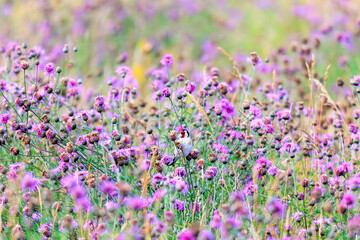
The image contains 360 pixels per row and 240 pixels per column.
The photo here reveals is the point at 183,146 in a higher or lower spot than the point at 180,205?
higher

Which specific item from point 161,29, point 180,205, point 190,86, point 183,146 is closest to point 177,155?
point 183,146

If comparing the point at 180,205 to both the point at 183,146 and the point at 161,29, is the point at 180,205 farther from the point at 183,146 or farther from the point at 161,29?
the point at 161,29

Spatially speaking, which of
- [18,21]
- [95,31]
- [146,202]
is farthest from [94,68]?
[146,202]

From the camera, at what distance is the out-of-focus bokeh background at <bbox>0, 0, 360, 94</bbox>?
6.12 metres

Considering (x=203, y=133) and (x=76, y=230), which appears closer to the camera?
(x=76, y=230)

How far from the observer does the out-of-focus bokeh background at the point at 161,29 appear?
612 cm

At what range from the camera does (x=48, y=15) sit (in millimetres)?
6469

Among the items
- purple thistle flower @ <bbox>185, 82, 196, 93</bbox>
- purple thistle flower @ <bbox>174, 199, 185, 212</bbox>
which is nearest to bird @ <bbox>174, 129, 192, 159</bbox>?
purple thistle flower @ <bbox>174, 199, 185, 212</bbox>

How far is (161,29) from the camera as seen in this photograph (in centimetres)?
717

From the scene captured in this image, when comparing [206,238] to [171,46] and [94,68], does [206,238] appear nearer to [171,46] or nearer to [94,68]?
[94,68]

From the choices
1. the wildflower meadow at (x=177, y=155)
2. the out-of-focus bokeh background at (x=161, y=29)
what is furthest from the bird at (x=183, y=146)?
the out-of-focus bokeh background at (x=161, y=29)

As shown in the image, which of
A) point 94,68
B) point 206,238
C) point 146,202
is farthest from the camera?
point 94,68

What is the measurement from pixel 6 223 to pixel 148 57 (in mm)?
4195

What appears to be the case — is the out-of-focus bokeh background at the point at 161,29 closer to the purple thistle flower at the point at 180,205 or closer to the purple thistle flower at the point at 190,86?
the purple thistle flower at the point at 190,86
